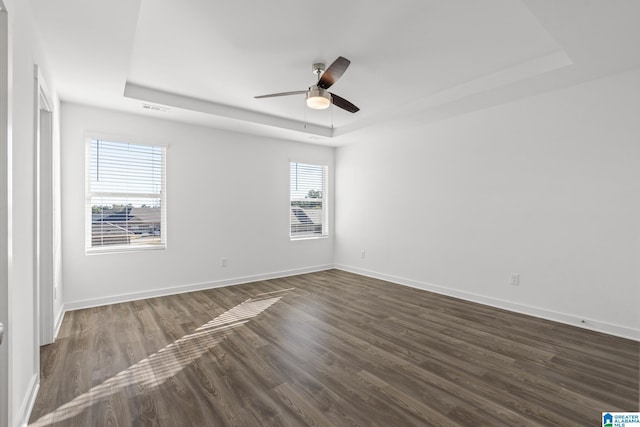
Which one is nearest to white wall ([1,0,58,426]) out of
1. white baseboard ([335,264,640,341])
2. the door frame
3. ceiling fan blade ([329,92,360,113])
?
the door frame

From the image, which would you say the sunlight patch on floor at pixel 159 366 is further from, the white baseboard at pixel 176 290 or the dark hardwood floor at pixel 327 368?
the white baseboard at pixel 176 290

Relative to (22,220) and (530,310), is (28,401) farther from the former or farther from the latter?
(530,310)

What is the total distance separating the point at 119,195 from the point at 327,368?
3531 millimetres

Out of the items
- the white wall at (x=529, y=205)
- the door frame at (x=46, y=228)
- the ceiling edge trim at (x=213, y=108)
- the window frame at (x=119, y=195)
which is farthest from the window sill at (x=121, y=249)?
the white wall at (x=529, y=205)

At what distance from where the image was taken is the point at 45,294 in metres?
2.88

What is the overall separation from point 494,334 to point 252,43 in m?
3.60

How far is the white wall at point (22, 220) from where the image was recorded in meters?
1.57

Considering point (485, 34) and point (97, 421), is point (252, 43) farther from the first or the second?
point (97, 421)

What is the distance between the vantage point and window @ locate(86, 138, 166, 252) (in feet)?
13.2

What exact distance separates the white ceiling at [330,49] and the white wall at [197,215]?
41 cm

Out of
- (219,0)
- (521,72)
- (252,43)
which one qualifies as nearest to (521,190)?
(521,72)

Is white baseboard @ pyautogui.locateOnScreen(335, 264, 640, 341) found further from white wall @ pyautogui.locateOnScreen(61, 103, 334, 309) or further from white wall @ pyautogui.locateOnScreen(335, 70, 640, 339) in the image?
white wall @ pyautogui.locateOnScreen(61, 103, 334, 309)

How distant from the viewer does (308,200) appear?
20.4 feet

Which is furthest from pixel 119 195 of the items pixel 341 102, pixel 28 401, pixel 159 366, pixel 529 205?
pixel 529 205
